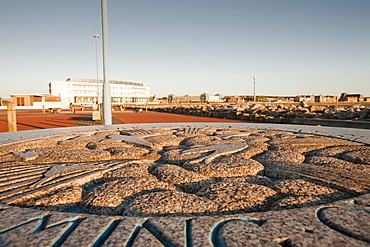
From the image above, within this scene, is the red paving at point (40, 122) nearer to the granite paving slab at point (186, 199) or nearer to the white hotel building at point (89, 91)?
the granite paving slab at point (186, 199)

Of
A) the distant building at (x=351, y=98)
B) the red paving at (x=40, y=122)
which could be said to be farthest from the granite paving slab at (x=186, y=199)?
the distant building at (x=351, y=98)

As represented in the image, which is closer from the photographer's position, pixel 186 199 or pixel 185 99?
pixel 186 199

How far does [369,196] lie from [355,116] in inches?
378

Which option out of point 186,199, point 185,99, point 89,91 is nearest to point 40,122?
point 186,199

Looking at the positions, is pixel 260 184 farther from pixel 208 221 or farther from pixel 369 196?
pixel 208 221

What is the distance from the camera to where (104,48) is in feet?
27.6

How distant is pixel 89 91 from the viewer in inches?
2734

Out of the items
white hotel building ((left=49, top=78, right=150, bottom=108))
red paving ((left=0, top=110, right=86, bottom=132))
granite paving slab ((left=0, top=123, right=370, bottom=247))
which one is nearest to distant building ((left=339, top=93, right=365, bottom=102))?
white hotel building ((left=49, top=78, right=150, bottom=108))

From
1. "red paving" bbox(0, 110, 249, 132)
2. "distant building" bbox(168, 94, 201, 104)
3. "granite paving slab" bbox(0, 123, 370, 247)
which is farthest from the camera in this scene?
"distant building" bbox(168, 94, 201, 104)

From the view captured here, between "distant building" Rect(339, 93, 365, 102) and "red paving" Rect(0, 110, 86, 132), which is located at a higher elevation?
"distant building" Rect(339, 93, 365, 102)

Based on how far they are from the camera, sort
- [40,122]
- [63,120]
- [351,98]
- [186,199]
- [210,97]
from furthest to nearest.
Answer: [210,97]
[351,98]
[63,120]
[40,122]
[186,199]

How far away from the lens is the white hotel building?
6469 cm

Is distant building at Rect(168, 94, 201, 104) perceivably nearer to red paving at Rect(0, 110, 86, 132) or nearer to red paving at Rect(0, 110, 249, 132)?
red paving at Rect(0, 110, 249, 132)

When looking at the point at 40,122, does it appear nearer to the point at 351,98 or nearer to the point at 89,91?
the point at 351,98
